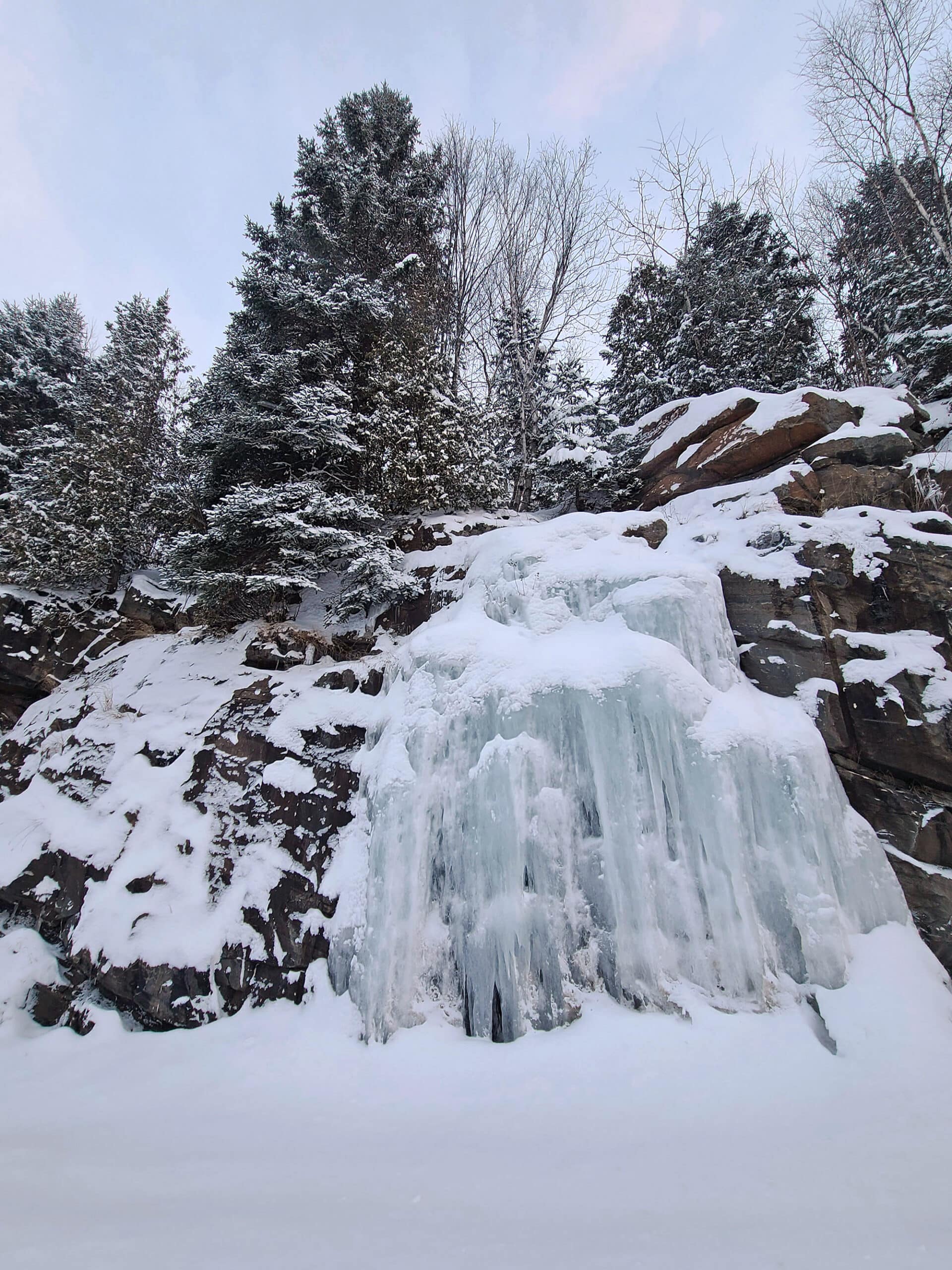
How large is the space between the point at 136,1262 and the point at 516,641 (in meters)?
3.56

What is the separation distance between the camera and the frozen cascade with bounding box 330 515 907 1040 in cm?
295

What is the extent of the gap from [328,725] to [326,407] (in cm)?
391

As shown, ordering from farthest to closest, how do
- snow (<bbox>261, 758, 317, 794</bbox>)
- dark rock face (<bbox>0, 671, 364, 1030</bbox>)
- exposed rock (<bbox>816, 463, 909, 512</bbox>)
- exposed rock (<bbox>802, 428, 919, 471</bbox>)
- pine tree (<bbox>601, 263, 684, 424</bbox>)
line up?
1. pine tree (<bbox>601, 263, 684, 424</bbox>)
2. exposed rock (<bbox>802, 428, 919, 471</bbox>)
3. exposed rock (<bbox>816, 463, 909, 512</bbox>)
4. snow (<bbox>261, 758, 317, 794</bbox>)
5. dark rock face (<bbox>0, 671, 364, 1030</bbox>)

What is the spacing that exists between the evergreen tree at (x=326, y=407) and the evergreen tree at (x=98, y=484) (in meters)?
1.48

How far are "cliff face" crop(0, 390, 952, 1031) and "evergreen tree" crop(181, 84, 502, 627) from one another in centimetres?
86

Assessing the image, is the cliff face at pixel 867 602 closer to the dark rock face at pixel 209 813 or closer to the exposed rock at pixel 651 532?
the exposed rock at pixel 651 532

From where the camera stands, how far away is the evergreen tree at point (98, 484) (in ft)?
22.9

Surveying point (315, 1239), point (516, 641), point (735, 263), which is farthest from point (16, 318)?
point (315, 1239)

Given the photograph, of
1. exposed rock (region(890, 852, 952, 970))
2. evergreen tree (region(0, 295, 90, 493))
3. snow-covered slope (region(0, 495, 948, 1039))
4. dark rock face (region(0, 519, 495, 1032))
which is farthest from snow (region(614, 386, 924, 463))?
evergreen tree (region(0, 295, 90, 493))

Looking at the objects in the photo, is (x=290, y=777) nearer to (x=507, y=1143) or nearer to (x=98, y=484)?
(x=507, y=1143)

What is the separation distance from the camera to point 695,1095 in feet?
7.98

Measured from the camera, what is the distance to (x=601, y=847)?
3.24 metres

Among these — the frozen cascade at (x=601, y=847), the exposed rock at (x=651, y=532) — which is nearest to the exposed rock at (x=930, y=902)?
the frozen cascade at (x=601, y=847)

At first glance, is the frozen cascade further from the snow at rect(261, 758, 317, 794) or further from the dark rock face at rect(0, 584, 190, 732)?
the dark rock face at rect(0, 584, 190, 732)
